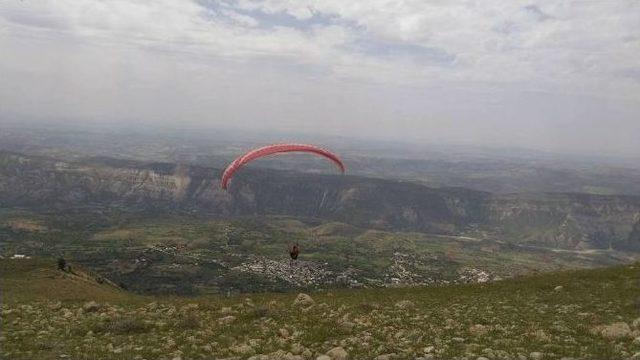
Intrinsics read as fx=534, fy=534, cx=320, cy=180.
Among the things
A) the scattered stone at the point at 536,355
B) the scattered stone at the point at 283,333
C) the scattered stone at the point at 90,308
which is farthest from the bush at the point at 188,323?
the scattered stone at the point at 536,355

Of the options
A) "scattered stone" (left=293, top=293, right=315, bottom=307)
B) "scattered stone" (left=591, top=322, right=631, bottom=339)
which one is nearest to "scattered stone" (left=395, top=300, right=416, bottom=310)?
"scattered stone" (left=293, top=293, right=315, bottom=307)

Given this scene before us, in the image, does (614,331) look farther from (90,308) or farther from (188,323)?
(90,308)

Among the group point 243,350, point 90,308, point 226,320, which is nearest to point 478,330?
point 243,350

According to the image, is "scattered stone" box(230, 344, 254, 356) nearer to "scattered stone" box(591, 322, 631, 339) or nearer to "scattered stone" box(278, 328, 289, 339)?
"scattered stone" box(278, 328, 289, 339)

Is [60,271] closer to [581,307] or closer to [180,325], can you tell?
[180,325]

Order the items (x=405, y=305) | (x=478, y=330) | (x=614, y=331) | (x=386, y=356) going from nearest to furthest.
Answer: (x=386, y=356), (x=614, y=331), (x=478, y=330), (x=405, y=305)

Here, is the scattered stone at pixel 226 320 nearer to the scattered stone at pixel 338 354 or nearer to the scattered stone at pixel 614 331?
the scattered stone at pixel 338 354

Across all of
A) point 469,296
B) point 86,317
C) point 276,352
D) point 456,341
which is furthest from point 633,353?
point 86,317

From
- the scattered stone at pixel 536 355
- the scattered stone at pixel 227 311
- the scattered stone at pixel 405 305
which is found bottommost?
the scattered stone at pixel 227 311
